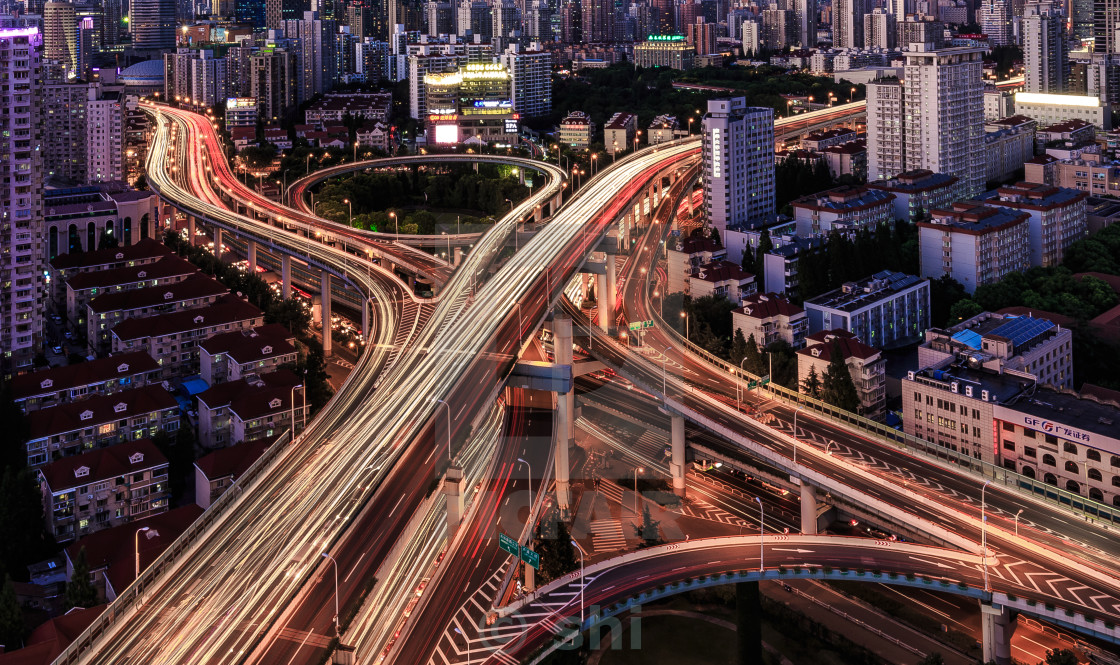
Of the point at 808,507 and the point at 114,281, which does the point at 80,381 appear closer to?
the point at 114,281

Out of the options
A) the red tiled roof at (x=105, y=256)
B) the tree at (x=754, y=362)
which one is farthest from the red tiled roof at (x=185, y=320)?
the tree at (x=754, y=362)

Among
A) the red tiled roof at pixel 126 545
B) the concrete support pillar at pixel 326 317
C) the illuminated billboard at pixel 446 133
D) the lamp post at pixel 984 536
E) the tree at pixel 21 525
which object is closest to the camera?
the lamp post at pixel 984 536

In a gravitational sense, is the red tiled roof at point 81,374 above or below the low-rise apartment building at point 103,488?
above

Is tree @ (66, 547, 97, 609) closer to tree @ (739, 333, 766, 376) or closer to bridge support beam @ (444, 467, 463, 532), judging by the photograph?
bridge support beam @ (444, 467, 463, 532)

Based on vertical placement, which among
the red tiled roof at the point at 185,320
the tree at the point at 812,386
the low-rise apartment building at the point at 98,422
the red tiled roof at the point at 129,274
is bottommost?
the low-rise apartment building at the point at 98,422

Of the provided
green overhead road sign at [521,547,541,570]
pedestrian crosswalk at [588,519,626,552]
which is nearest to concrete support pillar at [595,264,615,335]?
pedestrian crosswalk at [588,519,626,552]

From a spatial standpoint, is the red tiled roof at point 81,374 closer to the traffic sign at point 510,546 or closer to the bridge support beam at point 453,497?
the bridge support beam at point 453,497

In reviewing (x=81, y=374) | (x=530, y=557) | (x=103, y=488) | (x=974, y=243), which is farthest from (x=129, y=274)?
(x=974, y=243)

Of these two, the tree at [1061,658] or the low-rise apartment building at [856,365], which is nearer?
the tree at [1061,658]
